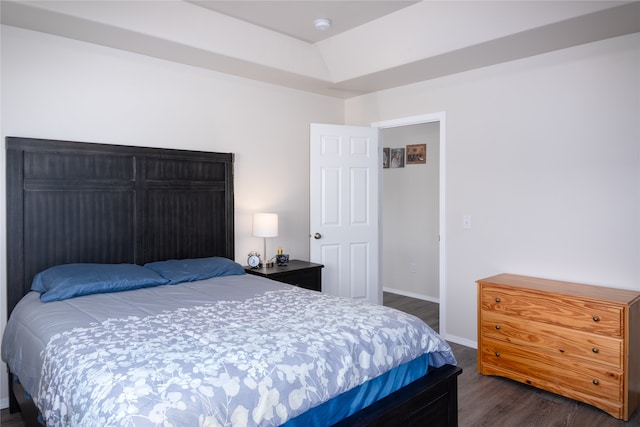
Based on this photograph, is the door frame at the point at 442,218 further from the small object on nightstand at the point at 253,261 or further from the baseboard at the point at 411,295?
the small object on nightstand at the point at 253,261

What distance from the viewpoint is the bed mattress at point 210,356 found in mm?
1381

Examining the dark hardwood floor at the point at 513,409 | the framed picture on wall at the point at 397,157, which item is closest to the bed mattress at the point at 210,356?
the dark hardwood floor at the point at 513,409

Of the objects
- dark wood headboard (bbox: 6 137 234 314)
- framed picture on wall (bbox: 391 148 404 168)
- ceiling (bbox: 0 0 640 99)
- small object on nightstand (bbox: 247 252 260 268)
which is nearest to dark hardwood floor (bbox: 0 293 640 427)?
dark wood headboard (bbox: 6 137 234 314)

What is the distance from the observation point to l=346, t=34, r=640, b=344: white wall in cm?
296

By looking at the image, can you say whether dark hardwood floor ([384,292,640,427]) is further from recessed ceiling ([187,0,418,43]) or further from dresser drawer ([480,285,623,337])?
recessed ceiling ([187,0,418,43])

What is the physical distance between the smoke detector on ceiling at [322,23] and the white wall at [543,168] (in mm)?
1123

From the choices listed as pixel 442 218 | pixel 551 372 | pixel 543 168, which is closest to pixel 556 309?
pixel 551 372

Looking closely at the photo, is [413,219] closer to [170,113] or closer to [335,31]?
[335,31]

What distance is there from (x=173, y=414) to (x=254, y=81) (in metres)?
3.27

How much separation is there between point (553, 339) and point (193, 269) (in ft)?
8.32

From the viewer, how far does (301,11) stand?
3.24 metres

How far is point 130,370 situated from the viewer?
147 cm

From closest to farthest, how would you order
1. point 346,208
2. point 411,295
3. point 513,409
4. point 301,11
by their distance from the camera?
point 513,409 → point 301,11 → point 346,208 → point 411,295

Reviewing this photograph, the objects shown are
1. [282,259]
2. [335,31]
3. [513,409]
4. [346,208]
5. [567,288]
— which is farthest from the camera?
[346,208]
